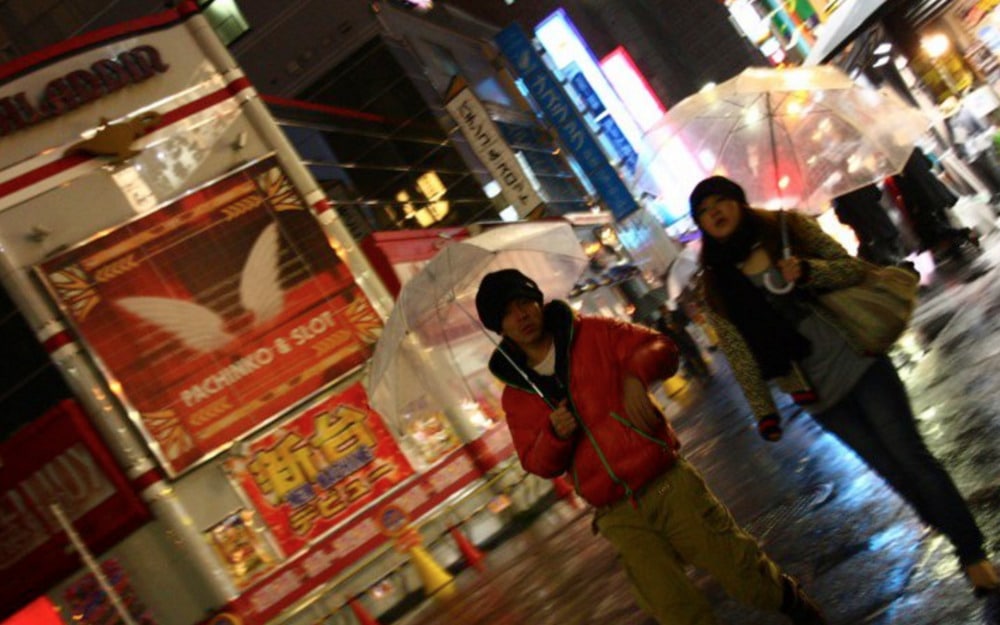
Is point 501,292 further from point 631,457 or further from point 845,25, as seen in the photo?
point 845,25

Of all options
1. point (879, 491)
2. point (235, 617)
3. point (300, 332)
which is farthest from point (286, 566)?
point (879, 491)

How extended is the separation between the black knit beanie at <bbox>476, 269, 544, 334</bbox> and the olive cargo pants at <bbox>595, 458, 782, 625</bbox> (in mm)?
1043

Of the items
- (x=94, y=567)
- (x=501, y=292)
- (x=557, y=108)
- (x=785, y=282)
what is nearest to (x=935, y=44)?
(x=557, y=108)

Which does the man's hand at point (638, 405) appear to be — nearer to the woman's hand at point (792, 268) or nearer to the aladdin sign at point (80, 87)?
the woman's hand at point (792, 268)

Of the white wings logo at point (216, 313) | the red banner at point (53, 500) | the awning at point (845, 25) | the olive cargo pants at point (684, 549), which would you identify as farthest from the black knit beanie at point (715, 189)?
the red banner at point (53, 500)

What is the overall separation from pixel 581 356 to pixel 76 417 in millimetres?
11335

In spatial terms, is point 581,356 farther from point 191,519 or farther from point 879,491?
point 191,519

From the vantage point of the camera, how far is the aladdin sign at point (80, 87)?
13.6 metres

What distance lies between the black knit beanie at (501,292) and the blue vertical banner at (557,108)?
975 inches

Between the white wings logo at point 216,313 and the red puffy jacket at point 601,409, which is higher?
the white wings logo at point 216,313

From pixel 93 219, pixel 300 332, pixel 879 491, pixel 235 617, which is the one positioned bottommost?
pixel 879 491

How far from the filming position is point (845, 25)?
44.1 feet

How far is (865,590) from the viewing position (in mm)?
4387

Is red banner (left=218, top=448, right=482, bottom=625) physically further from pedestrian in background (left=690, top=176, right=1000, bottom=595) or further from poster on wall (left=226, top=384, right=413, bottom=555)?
pedestrian in background (left=690, top=176, right=1000, bottom=595)
